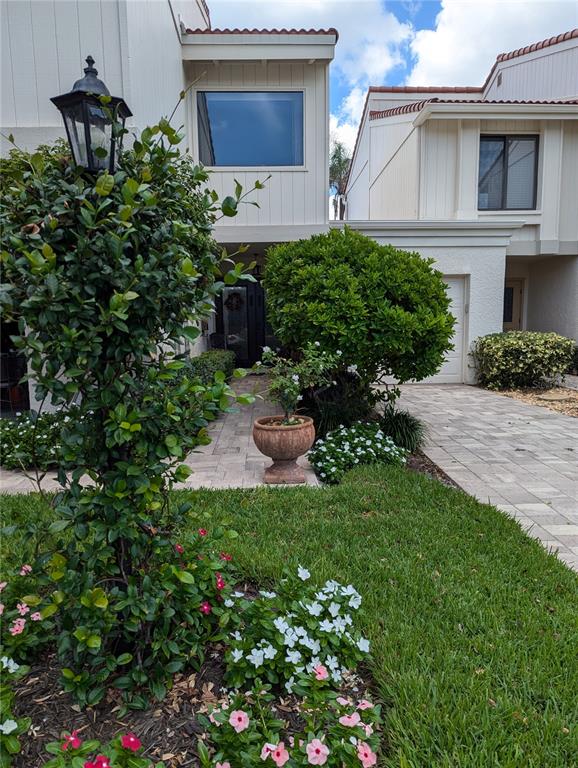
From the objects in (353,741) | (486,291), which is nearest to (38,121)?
(353,741)

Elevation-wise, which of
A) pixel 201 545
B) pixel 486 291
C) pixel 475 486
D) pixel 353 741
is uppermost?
pixel 486 291

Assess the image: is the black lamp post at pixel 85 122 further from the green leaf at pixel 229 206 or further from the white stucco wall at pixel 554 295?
the white stucco wall at pixel 554 295

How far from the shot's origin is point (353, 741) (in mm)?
1521

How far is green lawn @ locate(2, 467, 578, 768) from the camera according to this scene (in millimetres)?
1666

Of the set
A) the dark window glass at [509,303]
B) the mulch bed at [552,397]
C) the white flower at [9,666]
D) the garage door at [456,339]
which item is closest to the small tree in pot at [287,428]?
the white flower at [9,666]

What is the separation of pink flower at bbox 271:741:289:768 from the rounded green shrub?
13.4ft

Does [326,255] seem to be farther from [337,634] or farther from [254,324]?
[254,324]

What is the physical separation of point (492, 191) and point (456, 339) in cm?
359

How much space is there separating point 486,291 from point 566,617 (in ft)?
28.6

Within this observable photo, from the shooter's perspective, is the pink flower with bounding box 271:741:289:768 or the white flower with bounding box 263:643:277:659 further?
the white flower with bounding box 263:643:277:659

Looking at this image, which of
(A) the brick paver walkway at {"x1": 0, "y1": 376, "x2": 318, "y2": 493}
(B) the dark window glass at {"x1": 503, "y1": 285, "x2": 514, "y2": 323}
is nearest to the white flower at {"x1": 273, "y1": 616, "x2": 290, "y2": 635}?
(A) the brick paver walkway at {"x1": 0, "y1": 376, "x2": 318, "y2": 493}

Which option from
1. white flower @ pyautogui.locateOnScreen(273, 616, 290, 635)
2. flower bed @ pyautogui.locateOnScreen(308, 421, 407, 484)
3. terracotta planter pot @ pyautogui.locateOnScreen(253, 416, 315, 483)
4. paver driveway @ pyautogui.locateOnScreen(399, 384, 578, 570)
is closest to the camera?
white flower @ pyautogui.locateOnScreen(273, 616, 290, 635)

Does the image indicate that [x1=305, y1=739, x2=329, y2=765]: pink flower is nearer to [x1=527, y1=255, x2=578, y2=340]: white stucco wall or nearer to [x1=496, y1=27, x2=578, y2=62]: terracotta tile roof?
[x1=527, y1=255, x2=578, y2=340]: white stucco wall

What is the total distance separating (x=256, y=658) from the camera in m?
1.79
